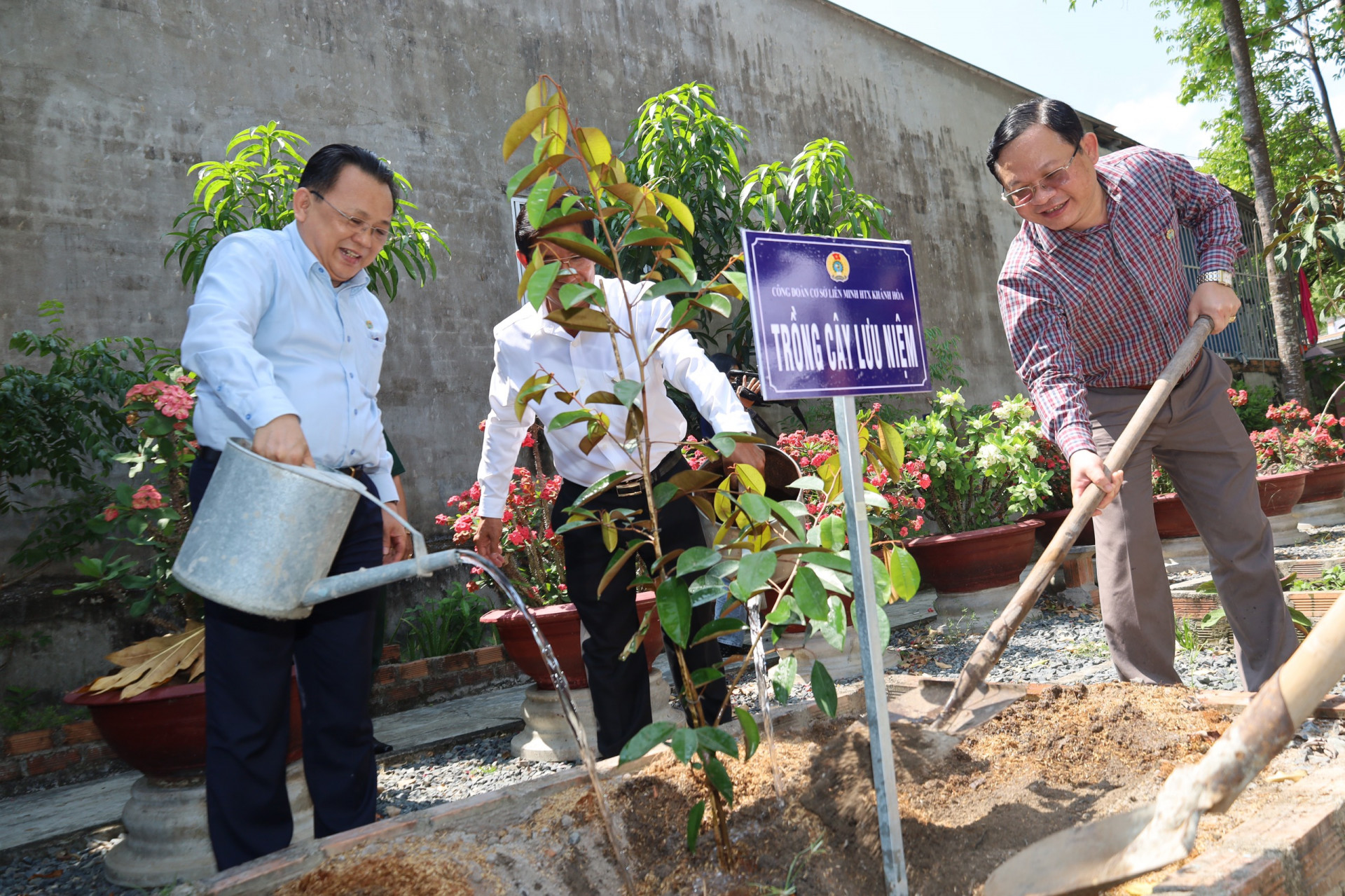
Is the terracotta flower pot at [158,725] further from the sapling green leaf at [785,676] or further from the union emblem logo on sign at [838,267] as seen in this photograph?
the union emblem logo on sign at [838,267]

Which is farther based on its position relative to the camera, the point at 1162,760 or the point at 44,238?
the point at 44,238

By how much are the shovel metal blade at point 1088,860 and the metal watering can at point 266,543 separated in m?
0.96

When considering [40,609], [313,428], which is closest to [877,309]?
[313,428]

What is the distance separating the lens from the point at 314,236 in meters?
2.01

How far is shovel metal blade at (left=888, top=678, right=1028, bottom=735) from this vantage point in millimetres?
2045

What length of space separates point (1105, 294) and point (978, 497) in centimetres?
254

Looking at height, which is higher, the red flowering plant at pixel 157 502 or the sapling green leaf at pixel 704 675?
the red flowering plant at pixel 157 502

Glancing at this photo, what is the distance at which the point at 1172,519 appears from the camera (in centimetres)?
531

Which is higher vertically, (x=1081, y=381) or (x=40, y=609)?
(x=1081, y=381)

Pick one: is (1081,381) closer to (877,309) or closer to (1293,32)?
(877,309)

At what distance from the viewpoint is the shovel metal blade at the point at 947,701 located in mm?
2045

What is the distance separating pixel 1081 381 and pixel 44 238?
4319 mm

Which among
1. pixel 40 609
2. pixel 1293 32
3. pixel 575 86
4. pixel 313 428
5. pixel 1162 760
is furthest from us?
pixel 1293 32

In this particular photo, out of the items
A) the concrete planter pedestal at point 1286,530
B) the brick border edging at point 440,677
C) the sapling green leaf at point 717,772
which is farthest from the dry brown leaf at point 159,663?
the concrete planter pedestal at point 1286,530
